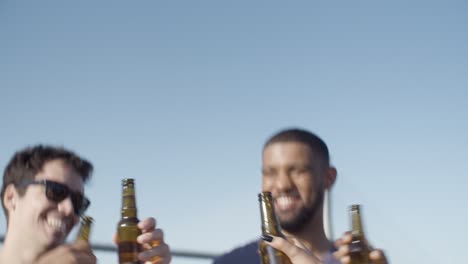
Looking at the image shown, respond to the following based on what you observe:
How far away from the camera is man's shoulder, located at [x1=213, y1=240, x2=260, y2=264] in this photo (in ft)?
7.34

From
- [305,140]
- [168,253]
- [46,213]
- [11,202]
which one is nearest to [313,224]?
[305,140]

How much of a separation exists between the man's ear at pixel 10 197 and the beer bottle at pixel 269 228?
119 cm

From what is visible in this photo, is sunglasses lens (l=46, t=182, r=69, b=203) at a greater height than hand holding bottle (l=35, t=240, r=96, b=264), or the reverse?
sunglasses lens (l=46, t=182, r=69, b=203)

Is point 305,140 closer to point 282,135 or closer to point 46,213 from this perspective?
point 282,135

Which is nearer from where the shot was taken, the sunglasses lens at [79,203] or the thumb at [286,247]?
the thumb at [286,247]

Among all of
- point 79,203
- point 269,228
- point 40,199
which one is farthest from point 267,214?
point 40,199

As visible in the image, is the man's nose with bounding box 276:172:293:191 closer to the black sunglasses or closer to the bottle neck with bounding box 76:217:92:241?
the bottle neck with bounding box 76:217:92:241

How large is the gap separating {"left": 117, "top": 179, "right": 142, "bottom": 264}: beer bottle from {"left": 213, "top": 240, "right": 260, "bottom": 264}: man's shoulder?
0.78 meters

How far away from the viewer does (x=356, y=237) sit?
201 cm

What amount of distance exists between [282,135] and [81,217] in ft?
3.25

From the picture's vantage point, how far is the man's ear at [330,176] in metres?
2.42

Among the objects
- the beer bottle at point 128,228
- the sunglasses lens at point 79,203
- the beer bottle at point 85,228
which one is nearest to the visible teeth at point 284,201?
the beer bottle at point 128,228

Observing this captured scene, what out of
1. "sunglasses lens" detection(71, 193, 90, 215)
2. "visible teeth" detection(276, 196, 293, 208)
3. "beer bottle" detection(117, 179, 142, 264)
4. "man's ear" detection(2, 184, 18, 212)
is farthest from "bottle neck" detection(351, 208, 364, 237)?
"man's ear" detection(2, 184, 18, 212)

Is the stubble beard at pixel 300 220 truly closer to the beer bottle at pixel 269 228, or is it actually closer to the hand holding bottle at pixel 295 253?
the beer bottle at pixel 269 228
